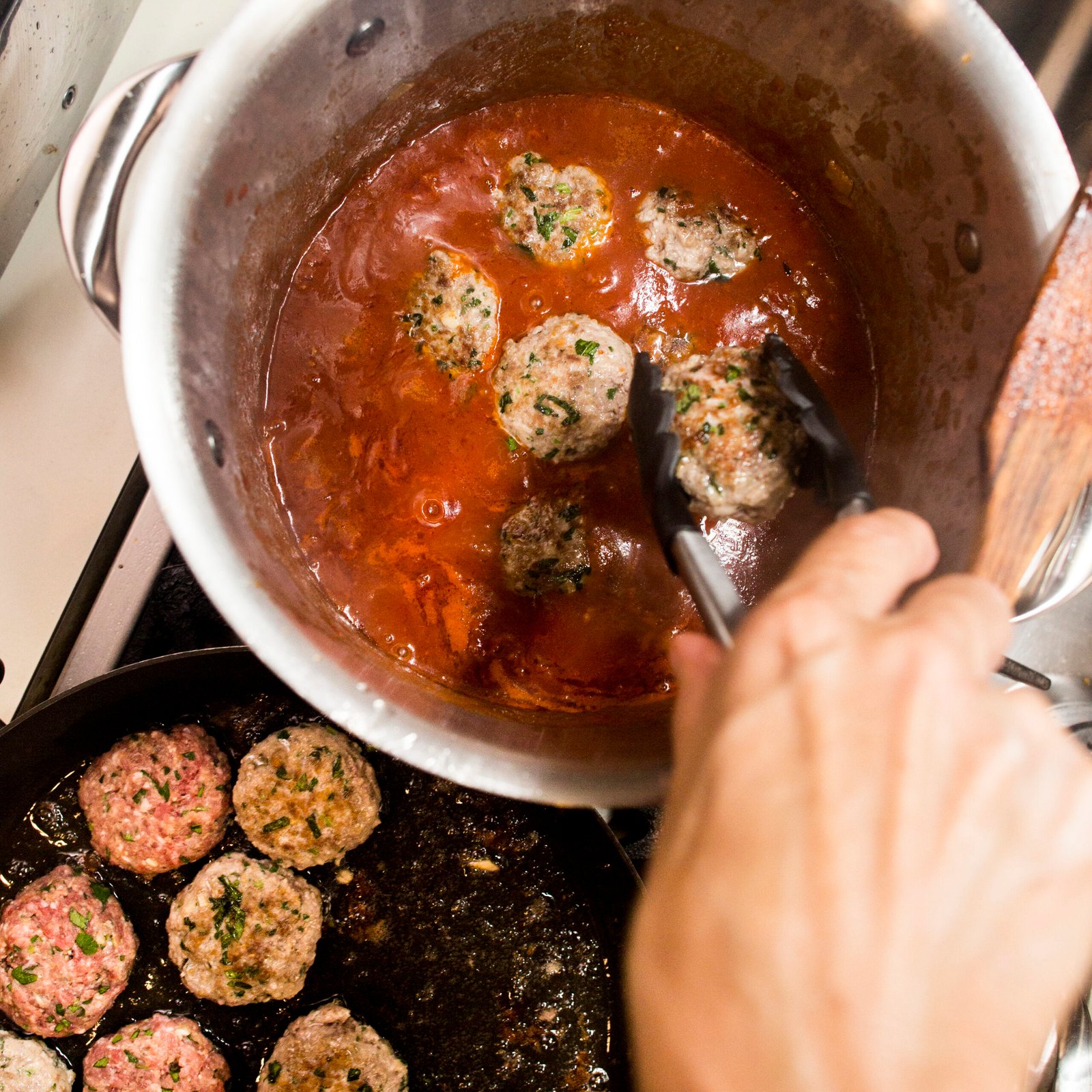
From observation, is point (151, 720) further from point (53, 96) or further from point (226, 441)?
point (53, 96)

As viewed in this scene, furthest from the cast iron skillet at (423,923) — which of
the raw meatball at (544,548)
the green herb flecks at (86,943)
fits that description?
the raw meatball at (544,548)

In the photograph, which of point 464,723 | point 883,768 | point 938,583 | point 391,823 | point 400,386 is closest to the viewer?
point 883,768

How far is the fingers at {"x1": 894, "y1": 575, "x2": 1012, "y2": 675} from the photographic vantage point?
3.18 feet

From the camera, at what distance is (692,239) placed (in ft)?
5.62

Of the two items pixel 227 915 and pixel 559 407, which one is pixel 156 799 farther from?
pixel 559 407

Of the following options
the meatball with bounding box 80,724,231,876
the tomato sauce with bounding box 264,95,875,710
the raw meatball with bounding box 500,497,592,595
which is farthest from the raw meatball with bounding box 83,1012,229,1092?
the raw meatball with bounding box 500,497,592,595

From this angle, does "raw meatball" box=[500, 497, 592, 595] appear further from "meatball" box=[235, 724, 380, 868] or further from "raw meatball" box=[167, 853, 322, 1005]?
"raw meatball" box=[167, 853, 322, 1005]

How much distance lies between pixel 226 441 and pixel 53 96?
119cm

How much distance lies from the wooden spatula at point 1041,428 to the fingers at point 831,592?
239 millimetres

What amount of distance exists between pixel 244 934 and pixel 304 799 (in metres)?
0.35

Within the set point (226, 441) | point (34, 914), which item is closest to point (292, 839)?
point (34, 914)

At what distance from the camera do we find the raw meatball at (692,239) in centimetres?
172

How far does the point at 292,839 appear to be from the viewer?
6.37 ft

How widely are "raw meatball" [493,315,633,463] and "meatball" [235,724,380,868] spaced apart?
2.99 feet
